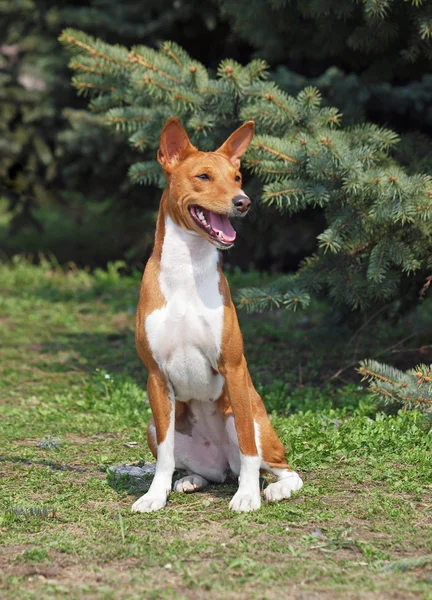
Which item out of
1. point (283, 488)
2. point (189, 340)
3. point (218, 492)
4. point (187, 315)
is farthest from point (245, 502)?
point (187, 315)

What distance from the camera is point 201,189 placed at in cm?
409

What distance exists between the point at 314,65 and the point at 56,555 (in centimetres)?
592

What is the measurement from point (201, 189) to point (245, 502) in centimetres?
146

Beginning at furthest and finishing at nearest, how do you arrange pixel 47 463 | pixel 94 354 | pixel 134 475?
1. pixel 94 354
2. pixel 47 463
3. pixel 134 475

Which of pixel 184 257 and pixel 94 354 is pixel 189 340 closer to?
pixel 184 257

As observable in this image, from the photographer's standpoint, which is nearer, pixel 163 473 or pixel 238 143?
pixel 163 473

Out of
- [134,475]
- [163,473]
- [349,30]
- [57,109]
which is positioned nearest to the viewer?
[163,473]

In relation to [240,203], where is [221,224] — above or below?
below

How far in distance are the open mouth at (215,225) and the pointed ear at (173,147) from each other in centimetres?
33

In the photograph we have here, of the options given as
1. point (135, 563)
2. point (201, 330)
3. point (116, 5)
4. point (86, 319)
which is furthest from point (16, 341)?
point (135, 563)

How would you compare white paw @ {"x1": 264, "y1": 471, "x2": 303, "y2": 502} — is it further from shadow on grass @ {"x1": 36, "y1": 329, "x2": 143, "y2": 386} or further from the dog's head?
shadow on grass @ {"x1": 36, "y1": 329, "x2": 143, "y2": 386}

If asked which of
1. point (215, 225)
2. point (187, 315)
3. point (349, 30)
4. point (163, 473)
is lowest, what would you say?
point (163, 473)

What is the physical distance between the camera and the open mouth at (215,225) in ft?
13.3

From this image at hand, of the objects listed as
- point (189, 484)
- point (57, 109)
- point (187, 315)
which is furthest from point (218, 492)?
point (57, 109)
